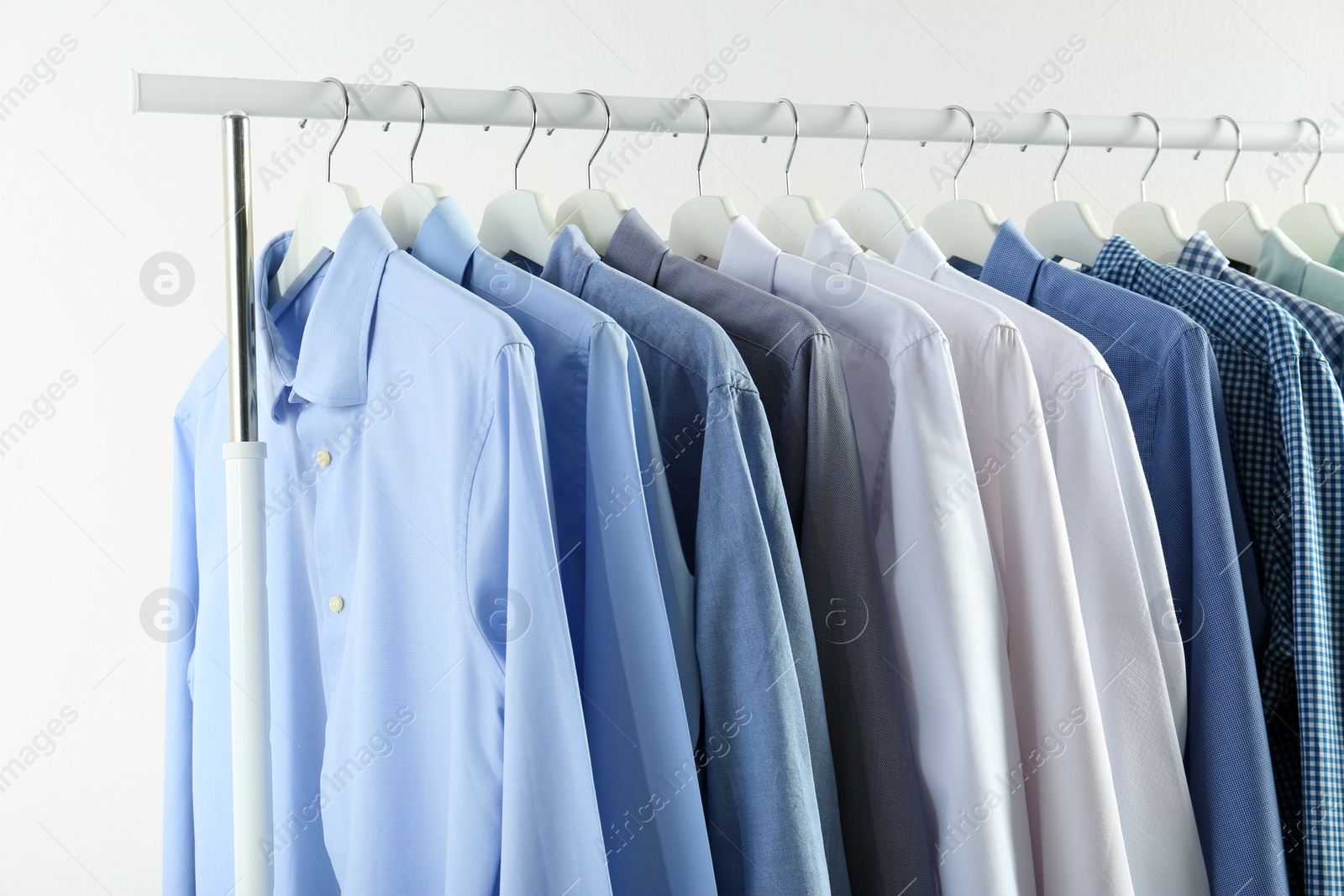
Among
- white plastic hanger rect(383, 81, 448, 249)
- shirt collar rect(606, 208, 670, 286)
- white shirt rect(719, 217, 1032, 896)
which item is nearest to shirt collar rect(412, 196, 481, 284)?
white plastic hanger rect(383, 81, 448, 249)

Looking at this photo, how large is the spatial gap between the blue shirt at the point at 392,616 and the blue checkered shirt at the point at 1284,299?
2.42ft

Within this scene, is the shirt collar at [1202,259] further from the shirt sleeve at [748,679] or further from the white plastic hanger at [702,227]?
the shirt sleeve at [748,679]

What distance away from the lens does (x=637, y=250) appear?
1025 millimetres

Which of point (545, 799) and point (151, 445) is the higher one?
point (151, 445)

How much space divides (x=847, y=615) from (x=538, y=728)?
0.26 meters

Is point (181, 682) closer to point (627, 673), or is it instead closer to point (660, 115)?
point (627, 673)

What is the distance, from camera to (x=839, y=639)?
0.84 metres


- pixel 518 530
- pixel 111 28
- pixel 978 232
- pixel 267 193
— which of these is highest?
pixel 111 28

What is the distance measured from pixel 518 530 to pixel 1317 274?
92cm

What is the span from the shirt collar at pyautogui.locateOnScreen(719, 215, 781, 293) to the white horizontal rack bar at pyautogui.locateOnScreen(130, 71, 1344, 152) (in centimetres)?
10

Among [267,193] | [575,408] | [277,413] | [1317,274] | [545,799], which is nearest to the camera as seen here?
[545,799]

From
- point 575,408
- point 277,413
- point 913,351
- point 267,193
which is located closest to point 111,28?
point 267,193

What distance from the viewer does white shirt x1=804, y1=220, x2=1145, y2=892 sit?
2.75 ft

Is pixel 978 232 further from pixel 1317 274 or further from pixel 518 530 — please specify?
pixel 518 530
